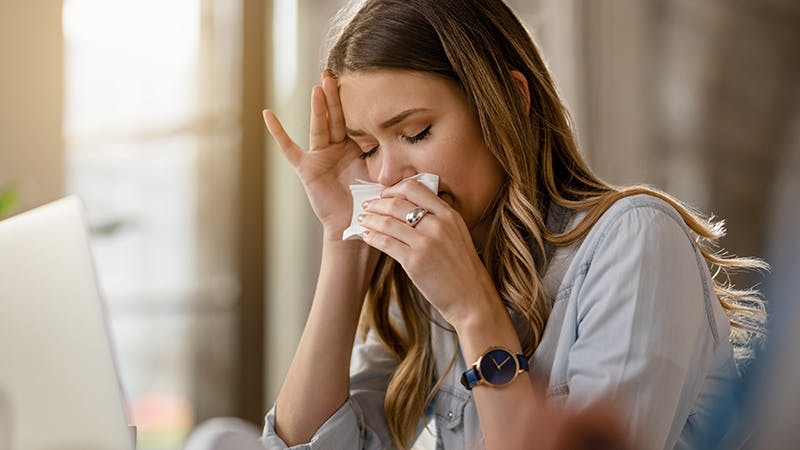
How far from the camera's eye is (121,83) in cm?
301

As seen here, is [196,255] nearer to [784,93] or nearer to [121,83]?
[121,83]

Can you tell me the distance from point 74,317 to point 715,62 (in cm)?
157

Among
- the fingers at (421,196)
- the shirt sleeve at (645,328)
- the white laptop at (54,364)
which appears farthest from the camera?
the fingers at (421,196)

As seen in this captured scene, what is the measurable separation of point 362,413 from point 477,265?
390 mm

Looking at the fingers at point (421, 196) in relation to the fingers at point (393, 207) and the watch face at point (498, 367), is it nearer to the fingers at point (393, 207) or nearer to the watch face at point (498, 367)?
the fingers at point (393, 207)

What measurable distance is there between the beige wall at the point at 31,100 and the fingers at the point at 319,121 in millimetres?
1399

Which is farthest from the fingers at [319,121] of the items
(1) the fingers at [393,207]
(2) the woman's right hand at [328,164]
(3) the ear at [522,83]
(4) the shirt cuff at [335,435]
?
(4) the shirt cuff at [335,435]

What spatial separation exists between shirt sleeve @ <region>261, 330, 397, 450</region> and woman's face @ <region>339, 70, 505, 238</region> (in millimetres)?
332

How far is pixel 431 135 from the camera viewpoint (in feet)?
4.09

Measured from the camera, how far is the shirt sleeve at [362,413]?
1321 mm

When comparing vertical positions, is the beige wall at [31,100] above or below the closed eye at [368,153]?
below

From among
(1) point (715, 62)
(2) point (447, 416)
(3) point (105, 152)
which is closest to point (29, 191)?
(3) point (105, 152)

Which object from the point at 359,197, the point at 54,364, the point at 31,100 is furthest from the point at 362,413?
the point at 31,100

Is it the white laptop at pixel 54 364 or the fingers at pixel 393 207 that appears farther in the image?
the fingers at pixel 393 207
